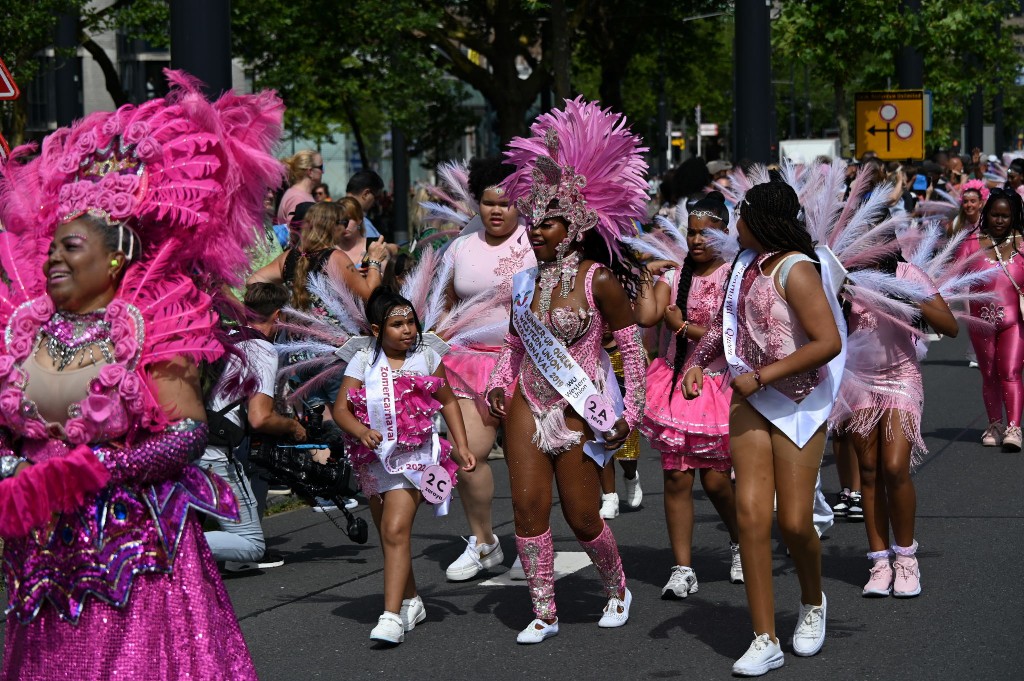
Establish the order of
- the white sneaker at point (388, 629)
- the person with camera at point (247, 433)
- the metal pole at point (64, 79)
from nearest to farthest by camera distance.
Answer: the white sneaker at point (388, 629), the person with camera at point (247, 433), the metal pole at point (64, 79)

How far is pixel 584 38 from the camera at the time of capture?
115 ft

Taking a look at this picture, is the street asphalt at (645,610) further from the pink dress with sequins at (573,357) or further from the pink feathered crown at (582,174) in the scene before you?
the pink feathered crown at (582,174)

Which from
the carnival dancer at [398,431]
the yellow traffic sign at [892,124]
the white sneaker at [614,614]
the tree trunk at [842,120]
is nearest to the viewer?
the carnival dancer at [398,431]

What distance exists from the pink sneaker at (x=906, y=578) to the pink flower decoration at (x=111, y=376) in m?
3.98

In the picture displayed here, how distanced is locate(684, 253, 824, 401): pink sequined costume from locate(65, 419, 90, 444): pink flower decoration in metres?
2.60

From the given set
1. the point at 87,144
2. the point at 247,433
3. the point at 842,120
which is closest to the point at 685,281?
the point at 247,433

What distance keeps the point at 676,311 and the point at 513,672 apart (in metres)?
2.12

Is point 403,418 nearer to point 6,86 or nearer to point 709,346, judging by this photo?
point 709,346

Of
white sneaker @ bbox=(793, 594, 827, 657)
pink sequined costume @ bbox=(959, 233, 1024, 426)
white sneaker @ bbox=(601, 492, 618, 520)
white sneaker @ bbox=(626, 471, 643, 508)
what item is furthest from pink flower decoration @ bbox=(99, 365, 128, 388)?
pink sequined costume @ bbox=(959, 233, 1024, 426)

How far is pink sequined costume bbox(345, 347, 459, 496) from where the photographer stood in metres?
6.48

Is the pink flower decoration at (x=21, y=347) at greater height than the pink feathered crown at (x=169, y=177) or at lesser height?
lesser

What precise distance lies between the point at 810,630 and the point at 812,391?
0.95 metres

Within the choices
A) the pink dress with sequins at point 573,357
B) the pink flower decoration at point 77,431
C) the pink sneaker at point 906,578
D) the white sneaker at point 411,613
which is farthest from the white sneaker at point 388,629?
the pink flower decoration at point 77,431

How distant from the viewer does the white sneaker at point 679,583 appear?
6945 mm
